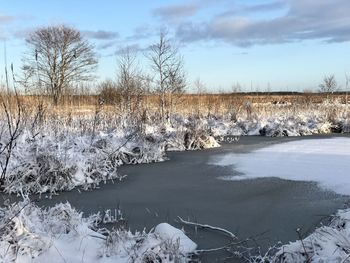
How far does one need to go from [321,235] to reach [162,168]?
6.30 metres

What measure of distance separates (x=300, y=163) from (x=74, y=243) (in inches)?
261

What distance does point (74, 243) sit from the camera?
448 cm

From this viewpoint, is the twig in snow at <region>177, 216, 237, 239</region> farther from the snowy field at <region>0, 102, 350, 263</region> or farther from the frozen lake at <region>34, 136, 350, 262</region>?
the snowy field at <region>0, 102, 350, 263</region>

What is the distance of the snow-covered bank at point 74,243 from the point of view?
4.14 m

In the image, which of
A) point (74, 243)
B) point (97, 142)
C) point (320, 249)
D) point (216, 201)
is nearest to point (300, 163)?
point (216, 201)

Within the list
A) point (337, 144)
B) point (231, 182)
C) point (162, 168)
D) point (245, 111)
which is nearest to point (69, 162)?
point (162, 168)

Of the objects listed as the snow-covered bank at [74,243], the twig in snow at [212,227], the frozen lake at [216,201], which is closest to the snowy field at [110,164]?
the snow-covered bank at [74,243]

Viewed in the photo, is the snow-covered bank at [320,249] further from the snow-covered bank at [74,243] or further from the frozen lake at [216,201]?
the snow-covered bank at [74,243]

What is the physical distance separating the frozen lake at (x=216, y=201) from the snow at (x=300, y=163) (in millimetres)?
155

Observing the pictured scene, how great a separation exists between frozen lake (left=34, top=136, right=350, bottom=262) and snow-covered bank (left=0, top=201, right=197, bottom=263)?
44 centimetres

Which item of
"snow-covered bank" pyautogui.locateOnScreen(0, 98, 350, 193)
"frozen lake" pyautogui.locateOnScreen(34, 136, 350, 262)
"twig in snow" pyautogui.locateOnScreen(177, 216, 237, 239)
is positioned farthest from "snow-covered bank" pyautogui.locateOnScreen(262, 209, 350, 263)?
"snow-covered bank" pyautogui.locateOnScreen(0, 98, 350, 193)

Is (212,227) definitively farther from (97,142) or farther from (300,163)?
(97,142)

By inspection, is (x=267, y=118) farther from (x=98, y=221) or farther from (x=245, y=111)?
(x=98, y=221)

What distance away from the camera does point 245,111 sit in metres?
23.3
